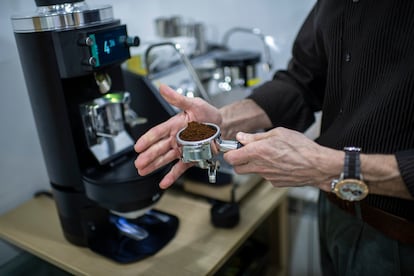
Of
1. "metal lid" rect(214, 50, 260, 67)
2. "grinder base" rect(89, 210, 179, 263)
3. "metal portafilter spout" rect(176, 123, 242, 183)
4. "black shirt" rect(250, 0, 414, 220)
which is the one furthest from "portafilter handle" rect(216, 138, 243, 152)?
"metal lid" rect(214, 50, 260, 67)

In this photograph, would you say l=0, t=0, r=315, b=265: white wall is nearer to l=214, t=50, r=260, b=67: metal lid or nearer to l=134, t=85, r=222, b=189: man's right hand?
l=214, t=50, r=260, b=67: metal lid

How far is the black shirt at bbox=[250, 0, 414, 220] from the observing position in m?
0.62

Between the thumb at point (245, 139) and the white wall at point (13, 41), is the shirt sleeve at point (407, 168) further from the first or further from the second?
the white wall at point (13, 41)

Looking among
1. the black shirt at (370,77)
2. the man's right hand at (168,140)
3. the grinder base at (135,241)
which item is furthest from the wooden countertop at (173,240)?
the black shirt at (370,77)

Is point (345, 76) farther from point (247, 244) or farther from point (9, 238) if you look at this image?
point (9, 238)

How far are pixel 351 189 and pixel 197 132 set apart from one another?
254mm

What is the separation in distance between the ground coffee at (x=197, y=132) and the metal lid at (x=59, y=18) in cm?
27

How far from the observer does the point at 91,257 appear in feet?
2.63

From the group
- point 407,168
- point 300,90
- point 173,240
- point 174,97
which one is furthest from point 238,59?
point 407,168

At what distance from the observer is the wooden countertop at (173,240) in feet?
2.54

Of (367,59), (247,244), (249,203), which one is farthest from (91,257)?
(367,59)

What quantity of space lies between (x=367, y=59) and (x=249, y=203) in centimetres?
49

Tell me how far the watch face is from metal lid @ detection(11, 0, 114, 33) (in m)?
0.51

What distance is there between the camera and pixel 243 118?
0.85m
